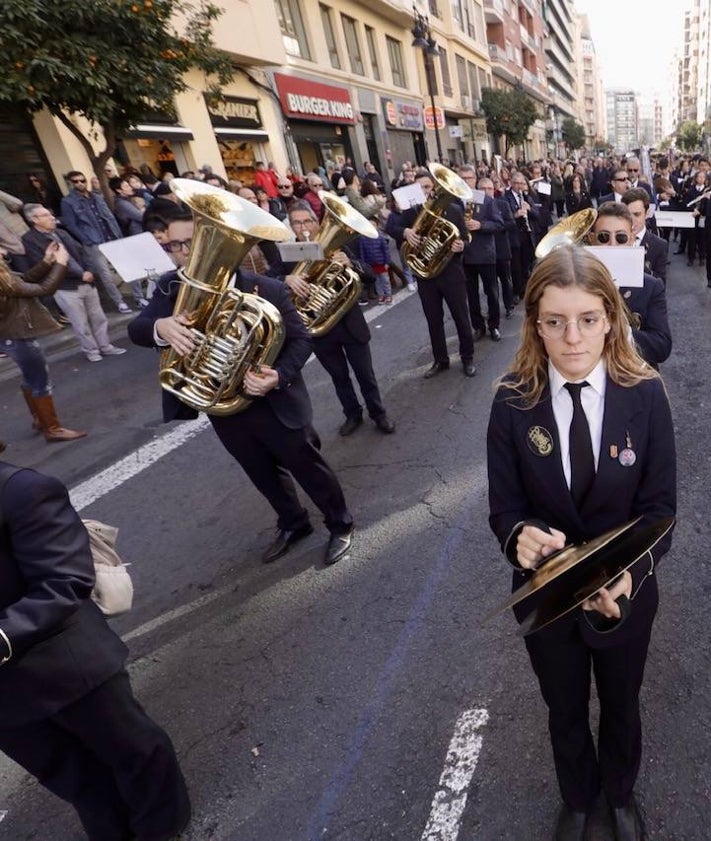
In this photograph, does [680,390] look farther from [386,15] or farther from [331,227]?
[386,15]

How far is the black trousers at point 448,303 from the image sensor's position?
575 cm

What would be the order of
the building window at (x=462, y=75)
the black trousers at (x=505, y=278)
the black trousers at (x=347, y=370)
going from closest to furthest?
the black trousers at (x=347, y=370) < the black trousers at (x=505, y=278) < the building window at (x=462, y=75)

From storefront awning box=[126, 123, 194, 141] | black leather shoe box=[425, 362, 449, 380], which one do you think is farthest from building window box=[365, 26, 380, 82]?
black leather shoe box=[425, 362, 449, 380]

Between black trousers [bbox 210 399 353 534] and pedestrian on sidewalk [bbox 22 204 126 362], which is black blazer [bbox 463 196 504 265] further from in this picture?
pedestrian on sidewalk [bbox 22 204 126 362]

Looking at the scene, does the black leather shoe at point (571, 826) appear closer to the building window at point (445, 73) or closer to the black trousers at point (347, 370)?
the black trousers at point (347, 370)

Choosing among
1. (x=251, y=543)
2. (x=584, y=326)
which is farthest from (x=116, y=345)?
(x=584, y=326)

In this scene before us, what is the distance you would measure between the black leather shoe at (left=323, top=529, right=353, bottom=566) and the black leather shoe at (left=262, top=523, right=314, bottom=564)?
246mm

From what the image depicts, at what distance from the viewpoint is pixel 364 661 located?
2.76 meters

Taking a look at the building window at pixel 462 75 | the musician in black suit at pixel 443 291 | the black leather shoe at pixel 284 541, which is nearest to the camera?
the black leather shoe at pixel 284 541

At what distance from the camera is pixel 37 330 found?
15.8ft

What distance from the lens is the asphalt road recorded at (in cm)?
210

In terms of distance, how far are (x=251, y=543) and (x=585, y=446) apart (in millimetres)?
2769

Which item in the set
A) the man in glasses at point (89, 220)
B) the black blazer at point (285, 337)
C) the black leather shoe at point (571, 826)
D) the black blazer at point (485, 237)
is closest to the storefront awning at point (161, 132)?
the man in glasses at point (89, 220)

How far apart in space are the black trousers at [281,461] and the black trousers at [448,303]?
282cm
